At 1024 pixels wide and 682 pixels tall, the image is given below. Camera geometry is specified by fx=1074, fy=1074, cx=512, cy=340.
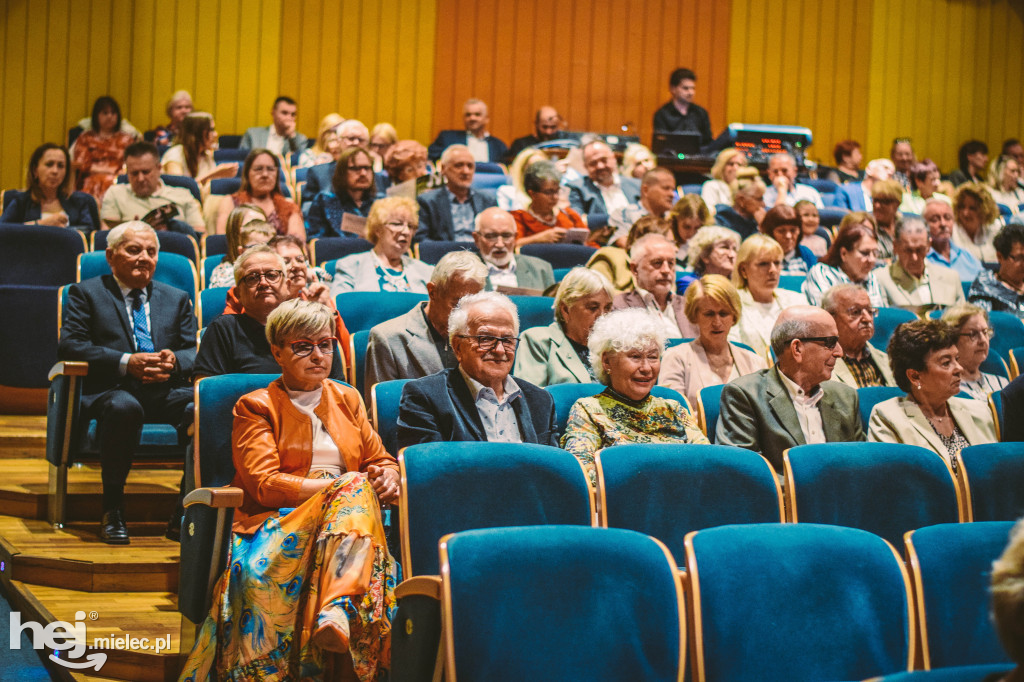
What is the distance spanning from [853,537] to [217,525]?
1.20 m

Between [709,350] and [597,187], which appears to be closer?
[709,350]

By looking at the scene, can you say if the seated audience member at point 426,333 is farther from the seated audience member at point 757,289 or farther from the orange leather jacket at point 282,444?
the seated audience member at point 757,289

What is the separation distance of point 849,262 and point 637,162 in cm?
220

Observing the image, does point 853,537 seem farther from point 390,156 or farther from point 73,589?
point 390,156

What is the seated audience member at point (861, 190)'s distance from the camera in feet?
22.2

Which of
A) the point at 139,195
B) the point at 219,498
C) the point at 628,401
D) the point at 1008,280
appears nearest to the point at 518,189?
the point at 139,195

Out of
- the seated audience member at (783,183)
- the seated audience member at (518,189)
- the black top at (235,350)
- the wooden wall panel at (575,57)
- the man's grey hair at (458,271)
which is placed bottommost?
the black top at (235,350)

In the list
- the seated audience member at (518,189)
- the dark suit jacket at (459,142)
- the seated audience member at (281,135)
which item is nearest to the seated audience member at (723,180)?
the seated audience member at (518,189)

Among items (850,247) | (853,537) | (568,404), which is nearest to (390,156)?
(850,247)

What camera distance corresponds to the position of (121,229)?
10.3 ft

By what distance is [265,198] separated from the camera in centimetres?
464

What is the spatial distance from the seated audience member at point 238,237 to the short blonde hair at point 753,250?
5.30 ft

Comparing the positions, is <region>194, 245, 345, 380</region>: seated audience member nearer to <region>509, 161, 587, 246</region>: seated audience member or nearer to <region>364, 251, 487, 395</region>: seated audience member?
<region>364, 251, 487, 395</region>: seated audience member

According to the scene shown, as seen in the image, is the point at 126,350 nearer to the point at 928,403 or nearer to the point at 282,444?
the point at 282,444
